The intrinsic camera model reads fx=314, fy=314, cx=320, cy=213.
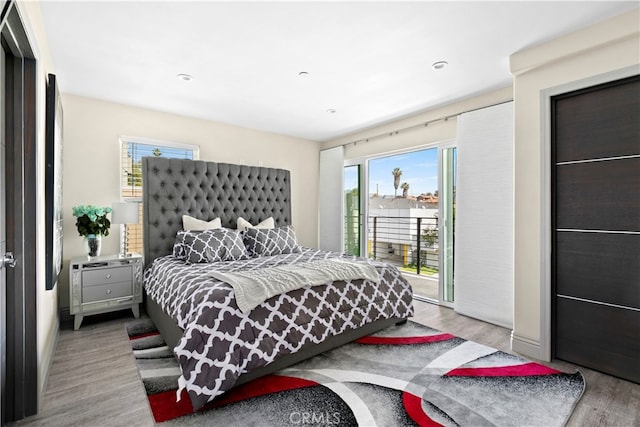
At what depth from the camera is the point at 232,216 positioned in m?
4.17

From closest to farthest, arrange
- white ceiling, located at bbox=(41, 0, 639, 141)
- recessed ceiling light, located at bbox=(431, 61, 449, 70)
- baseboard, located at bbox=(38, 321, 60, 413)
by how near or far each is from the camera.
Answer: baseboard, located at bbox=(38, 321, 60, 413) → white ceiling, located at bbox=(41, 0, 639, 141) → recessed ceiling light, located at bbox=(431, 61, 449, 70)

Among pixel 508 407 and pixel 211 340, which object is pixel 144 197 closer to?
pixel 211 340

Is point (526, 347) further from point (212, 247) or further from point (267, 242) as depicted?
point (212, 247)

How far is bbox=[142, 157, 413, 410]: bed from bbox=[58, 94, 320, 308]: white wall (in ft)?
1.34

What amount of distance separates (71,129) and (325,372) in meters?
3.56

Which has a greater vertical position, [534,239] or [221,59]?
[221,59]

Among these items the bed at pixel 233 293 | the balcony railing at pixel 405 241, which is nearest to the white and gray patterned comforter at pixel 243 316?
the bed at pixel 233 293

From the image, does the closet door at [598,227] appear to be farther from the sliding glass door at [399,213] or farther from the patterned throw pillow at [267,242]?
the patterned throw pillow at [267,242]

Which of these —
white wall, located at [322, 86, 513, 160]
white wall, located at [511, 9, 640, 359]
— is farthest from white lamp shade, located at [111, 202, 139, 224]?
white wall, located at [511, 9, 640, 359]

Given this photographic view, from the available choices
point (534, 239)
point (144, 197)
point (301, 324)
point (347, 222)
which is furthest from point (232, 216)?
point (534, 239)

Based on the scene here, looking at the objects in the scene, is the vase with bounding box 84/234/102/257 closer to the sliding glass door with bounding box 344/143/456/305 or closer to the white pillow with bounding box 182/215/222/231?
the white pillow with bounding box 182/215/222/231

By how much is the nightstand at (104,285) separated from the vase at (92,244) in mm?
64

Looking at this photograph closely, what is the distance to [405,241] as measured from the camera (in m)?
5.56

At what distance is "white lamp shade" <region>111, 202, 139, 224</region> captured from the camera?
126 inches
